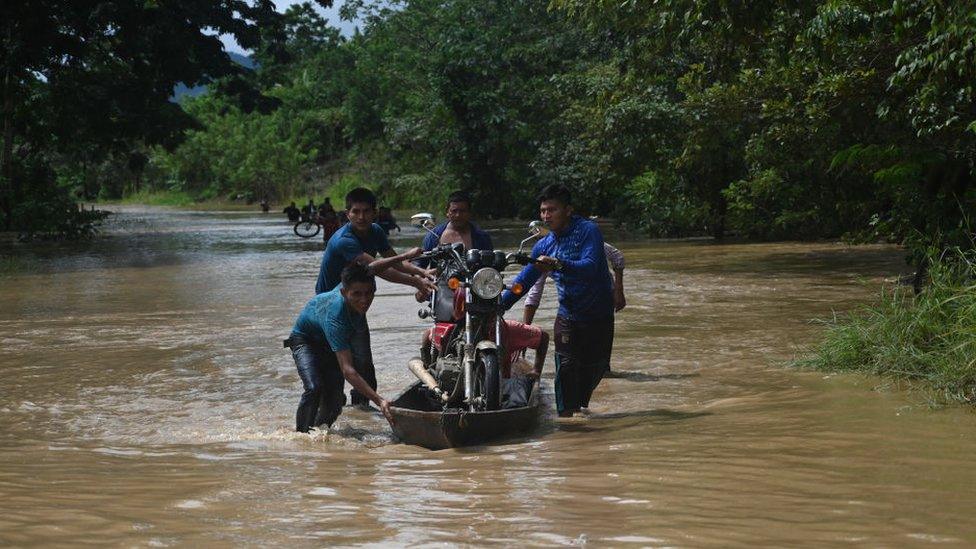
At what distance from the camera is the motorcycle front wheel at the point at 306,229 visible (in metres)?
40.2

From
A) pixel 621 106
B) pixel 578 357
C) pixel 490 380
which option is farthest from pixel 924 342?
pixel 621 106

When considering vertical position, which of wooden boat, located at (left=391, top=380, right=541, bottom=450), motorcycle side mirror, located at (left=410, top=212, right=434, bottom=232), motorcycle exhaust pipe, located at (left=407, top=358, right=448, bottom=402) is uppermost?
motorcycle side mirror, located at (left=410, top=212, right=434, bottom=232)

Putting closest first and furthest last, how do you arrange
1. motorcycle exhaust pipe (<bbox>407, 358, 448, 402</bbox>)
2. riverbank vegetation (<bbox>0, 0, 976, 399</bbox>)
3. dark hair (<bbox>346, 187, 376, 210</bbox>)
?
motorcycle exhaust pipe (<bbox>407, 358, 448, 402</bbox>) < dark hair (<bbox>346, 187, 376, 210</bbox>) < riverbank vegetation (<bbox>0, 0, 976, 399</bbox>)

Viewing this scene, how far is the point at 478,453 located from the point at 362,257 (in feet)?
7.42

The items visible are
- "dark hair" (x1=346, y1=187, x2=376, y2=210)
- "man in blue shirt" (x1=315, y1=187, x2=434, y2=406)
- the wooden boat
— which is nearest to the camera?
the wooden boat

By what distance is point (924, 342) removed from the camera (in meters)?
8.72

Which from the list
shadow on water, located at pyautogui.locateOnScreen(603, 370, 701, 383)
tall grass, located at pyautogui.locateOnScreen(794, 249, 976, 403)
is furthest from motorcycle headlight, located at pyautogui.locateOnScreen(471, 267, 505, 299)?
shadow on water, located at pyautogui.locateOnScreen(603, 370, 701, 383)

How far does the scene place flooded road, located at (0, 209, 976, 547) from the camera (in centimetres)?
505

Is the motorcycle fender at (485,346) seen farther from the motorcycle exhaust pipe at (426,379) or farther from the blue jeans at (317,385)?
the blue jeans at (317,385)

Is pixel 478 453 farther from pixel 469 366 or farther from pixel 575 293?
pixel 575 293

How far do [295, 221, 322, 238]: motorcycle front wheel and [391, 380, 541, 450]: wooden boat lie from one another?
3252cm

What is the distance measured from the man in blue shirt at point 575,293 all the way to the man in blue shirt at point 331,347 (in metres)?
1.12

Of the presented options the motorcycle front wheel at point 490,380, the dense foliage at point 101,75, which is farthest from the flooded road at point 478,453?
the dense foliage at point 101,75

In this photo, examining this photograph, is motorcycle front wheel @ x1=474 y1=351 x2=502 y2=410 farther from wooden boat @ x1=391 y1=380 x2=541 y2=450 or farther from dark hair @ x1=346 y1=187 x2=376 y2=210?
dark hair @ x1=346 y1=187 x2=376 y2=210
